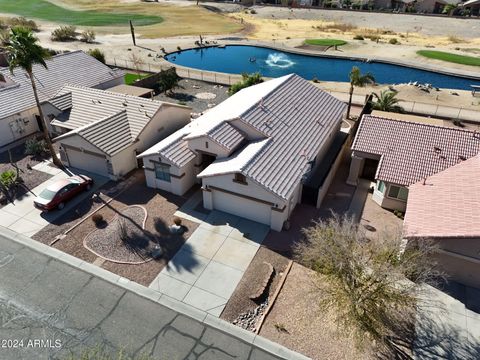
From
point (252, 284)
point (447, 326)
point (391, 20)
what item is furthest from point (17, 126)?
point (391, 20)

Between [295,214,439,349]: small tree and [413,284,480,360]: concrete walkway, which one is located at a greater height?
[295,214,439,349]: small tree

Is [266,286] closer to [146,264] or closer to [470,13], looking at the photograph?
[146,264]

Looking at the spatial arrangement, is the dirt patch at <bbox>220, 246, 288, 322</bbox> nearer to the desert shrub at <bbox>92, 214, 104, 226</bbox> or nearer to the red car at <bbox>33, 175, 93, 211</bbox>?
the desert shrub at <bbox>92, 214, 104, 226</bbox>

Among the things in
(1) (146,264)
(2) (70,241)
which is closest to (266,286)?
(1) (146,264)

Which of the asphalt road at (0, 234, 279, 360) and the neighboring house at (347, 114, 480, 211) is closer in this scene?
the asphalt road at (0, 234, 279, 360)

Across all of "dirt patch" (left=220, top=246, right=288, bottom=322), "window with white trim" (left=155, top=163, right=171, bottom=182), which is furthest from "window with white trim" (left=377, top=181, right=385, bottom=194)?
"window with white trim" (left=155, top=163, right=171, bottom=182)
